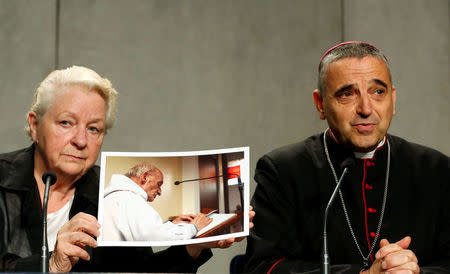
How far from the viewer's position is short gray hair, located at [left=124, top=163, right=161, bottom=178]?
216cm

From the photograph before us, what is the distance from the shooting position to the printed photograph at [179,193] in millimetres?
2121

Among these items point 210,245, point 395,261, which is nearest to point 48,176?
point 210,245

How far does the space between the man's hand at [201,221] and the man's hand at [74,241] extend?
13.7 inches

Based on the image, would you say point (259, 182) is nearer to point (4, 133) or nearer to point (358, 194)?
point (358, 194)

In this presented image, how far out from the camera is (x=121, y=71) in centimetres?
419

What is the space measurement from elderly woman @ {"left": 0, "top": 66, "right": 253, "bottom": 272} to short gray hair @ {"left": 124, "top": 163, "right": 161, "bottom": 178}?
1.31 feet

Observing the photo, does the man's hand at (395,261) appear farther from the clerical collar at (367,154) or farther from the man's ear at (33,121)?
the man's ear at (33,121)

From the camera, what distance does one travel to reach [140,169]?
2.16m

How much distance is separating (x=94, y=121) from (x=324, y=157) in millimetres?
1058

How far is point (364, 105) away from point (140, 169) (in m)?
0.97

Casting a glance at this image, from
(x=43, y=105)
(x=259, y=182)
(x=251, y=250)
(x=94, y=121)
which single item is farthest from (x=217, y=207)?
(x=43, y=105)

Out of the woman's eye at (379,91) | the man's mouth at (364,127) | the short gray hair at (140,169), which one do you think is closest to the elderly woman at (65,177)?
the short gray hair at (140,169)

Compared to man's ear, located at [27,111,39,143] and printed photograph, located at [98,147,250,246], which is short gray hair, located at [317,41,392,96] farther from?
man's ear, located at [27,111,39,143]

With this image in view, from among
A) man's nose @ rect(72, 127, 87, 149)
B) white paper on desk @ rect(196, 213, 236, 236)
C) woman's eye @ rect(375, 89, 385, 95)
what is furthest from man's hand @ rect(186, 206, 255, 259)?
woman's eye @ rect(375, 89, 385, 95)
